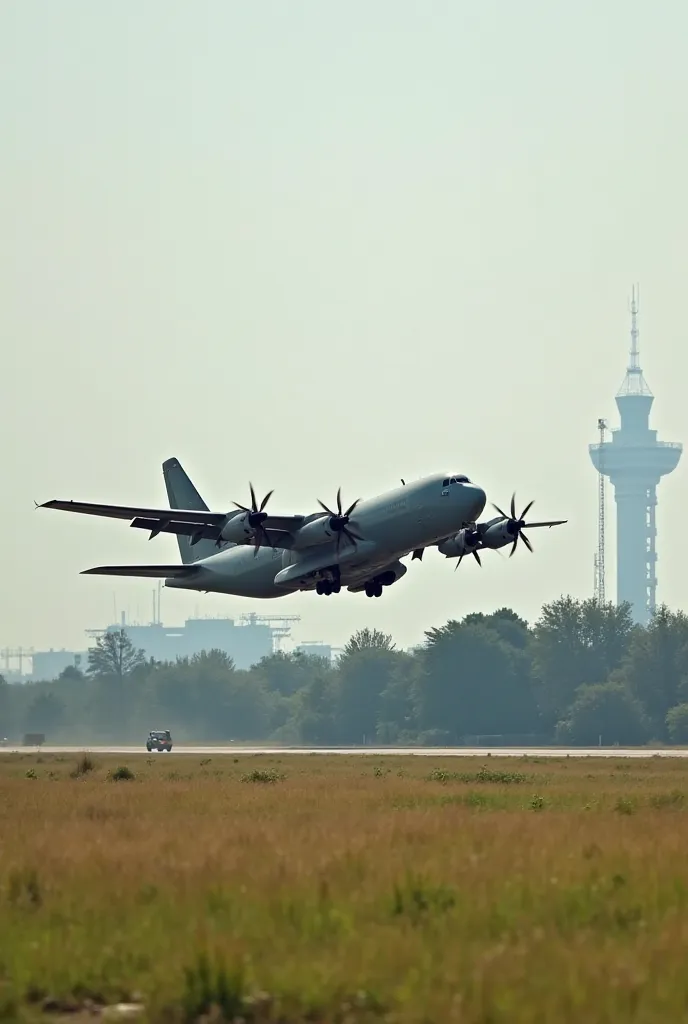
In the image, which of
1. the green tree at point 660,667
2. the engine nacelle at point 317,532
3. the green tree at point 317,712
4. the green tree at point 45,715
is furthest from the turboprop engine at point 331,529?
the green tree at point 45,715

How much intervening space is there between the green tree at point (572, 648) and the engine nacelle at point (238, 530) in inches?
3924

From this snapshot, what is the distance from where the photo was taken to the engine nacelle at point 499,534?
62.3 metres

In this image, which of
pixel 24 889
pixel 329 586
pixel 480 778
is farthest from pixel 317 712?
pixel 24 889

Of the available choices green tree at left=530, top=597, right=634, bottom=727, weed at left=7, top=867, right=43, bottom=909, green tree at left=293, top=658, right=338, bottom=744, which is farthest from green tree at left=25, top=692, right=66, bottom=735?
weed at left=7, top=867, right=43, bottom=909

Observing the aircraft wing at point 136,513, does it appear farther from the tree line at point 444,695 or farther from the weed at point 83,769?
the tree line at point 444,695

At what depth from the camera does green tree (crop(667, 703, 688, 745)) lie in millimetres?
130625

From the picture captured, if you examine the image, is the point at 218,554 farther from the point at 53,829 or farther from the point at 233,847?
the point at 233,847

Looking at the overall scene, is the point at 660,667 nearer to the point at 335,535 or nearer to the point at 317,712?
the point at 317,712

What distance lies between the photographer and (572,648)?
544ft

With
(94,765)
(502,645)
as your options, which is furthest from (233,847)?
(502,645)

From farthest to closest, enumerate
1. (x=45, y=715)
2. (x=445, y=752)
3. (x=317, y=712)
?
(x=45, y=715), (x=317, y=712), (x=445, y=752)

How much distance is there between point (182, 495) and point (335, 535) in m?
21.6

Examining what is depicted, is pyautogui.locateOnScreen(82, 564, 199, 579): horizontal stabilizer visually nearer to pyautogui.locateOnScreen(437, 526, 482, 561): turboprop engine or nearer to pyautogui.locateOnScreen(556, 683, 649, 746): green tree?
pyautogui.locateOnScreen(437, 526, 482, 561): turboprop engine

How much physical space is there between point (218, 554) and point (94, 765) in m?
13.4
